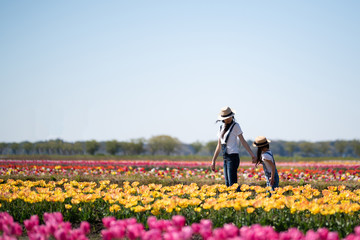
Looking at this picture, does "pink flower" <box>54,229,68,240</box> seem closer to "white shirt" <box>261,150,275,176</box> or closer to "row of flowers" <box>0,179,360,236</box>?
"row of flowers" <box>0,179,360,236</box>

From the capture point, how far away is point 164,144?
6719 cm

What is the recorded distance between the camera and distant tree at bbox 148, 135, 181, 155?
66.9 m

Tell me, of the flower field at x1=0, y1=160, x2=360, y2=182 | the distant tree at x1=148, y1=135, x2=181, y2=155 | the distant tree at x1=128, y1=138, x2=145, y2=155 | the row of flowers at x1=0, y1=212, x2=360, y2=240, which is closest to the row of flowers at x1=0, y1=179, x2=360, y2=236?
the row of flowers at x1=0, y1=212, x2=360, y2=240

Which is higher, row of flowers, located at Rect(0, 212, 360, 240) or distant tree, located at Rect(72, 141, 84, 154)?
distant tree, located at Rect(72, 141, 84, 154)

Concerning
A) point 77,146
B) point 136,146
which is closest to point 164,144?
point 136,146

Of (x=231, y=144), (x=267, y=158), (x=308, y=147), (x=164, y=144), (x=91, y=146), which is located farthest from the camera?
(x=308, y=147)

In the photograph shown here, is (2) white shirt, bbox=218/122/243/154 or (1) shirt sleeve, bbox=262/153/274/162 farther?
(2) white shirt, bbox=218/122/243/154

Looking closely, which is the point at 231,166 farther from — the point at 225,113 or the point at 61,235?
the point at 61,235

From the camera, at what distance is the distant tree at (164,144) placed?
2633 inches

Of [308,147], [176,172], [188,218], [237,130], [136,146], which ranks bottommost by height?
[188,218]

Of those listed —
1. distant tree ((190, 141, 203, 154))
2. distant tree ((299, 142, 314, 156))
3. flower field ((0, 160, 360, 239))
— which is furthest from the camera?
distant tree ((299, 142, 314, 156))

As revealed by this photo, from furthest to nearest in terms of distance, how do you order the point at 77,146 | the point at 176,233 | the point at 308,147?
the point at 308,147 < the point at 77,146 < the point at 176,233

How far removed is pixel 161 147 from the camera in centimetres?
6806

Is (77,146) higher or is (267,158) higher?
(77,146)
